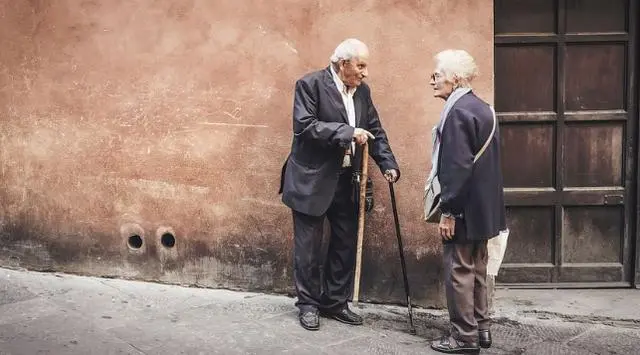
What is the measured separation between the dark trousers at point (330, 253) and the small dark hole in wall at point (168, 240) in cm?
106

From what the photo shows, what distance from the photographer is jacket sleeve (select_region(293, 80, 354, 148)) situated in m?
5.09

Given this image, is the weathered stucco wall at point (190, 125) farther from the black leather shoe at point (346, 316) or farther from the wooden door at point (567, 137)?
the wooden door at point (567, 137)

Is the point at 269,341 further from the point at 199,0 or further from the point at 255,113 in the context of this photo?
the point at 199,0

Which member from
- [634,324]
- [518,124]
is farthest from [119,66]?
[634,324]

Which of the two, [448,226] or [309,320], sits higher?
[448,226]

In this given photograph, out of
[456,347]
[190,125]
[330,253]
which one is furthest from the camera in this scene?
[190,125]

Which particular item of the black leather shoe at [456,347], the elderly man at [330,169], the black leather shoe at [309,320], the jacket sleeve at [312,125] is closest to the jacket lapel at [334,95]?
the elderly man at [330,169]

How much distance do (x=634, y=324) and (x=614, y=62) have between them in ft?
6.19

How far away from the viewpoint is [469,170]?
4730 millimetres

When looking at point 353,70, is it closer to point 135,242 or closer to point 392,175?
point 392,175

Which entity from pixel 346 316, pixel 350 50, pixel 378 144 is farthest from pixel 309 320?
pixel 350 50

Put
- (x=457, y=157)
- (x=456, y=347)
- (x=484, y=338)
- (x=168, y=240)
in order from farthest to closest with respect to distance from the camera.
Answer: (x=168, y=240) < (x=484, y=338) < (x=456, y=347) < (x=457, y=157)

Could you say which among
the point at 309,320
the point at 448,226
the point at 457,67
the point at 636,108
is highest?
the point at 457,67

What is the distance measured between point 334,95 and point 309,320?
144 centimetres
